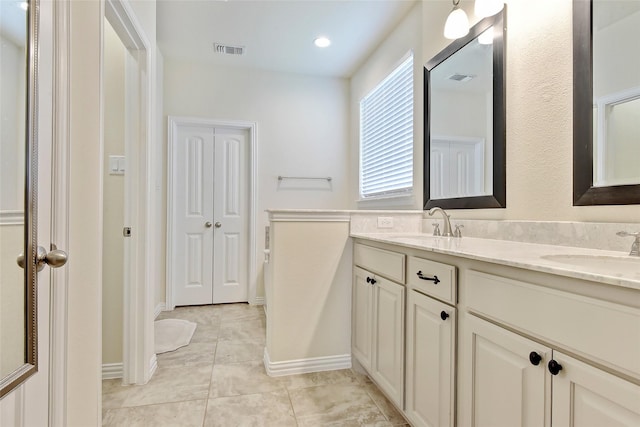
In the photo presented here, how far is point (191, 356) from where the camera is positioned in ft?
8.04

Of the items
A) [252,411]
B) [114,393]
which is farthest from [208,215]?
[252,411]

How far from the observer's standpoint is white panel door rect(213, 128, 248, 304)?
3.84 meters

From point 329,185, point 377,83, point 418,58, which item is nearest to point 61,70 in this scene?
point 418,58

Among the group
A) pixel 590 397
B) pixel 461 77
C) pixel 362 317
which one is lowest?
pixel 362 317

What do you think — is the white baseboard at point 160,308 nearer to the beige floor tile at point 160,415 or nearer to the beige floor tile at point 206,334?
the beige floor tile at point 206,334

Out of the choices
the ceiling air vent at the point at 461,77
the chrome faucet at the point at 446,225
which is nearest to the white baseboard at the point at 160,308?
the chrome faucet at the point at 446,225

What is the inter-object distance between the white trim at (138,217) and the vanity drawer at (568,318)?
1.85 m

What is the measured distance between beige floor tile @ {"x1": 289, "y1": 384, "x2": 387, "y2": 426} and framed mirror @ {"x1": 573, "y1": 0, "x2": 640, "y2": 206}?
1.40 metres

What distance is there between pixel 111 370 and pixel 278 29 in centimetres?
290

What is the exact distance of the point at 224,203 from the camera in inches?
152

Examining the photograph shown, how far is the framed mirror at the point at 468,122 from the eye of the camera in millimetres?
1756

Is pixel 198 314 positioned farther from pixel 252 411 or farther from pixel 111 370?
pixel 252 411

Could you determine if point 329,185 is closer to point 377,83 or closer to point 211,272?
point 377,83

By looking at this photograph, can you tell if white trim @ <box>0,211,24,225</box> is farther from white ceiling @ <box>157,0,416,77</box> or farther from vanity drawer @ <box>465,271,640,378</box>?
white ceiling @ <box>157,0,416,77</box>
